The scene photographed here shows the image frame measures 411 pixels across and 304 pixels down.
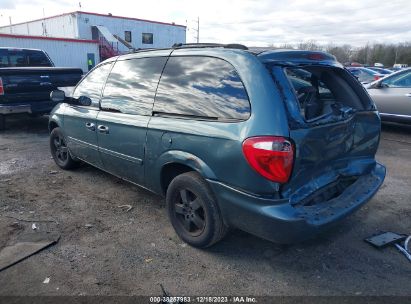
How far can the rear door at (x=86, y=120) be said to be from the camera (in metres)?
4.28

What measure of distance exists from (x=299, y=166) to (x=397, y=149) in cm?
522

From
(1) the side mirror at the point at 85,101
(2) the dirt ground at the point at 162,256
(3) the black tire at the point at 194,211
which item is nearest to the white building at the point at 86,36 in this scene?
→ (1) the side mirror at the point at 85,101

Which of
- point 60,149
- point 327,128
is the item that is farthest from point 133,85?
point 60,149

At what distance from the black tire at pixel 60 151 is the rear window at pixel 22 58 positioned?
5.60 metres

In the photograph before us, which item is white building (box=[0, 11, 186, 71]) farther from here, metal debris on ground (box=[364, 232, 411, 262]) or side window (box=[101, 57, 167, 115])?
metal debris on ground (box=[364, 232, 411, 262])

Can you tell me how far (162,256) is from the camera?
316 centimetres

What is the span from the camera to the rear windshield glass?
2957mm

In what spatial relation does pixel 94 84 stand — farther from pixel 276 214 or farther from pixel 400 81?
pixel 400 81

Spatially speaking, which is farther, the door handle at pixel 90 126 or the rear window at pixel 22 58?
the rear window at pixel 22 58

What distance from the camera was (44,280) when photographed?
281cm

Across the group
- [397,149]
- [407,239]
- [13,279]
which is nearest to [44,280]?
[13,279]

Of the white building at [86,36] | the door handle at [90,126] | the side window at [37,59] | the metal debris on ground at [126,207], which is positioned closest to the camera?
the metal debris on ground at [126,207]

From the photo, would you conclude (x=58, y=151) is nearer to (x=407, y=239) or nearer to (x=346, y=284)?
(x=346, y=284)

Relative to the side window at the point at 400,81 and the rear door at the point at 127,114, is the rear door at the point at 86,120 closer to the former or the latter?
the rear door at the point at 127,114
